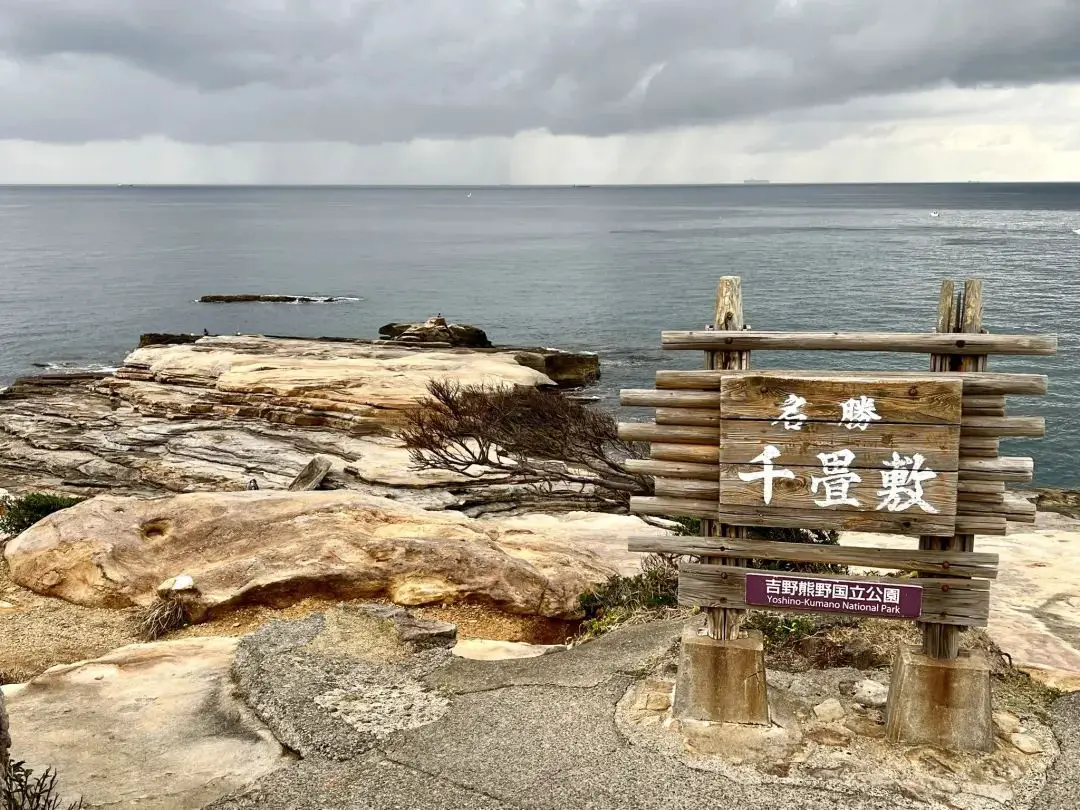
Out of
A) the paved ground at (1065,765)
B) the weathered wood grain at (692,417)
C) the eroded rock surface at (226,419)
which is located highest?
the weathered wood grain at (692,417)

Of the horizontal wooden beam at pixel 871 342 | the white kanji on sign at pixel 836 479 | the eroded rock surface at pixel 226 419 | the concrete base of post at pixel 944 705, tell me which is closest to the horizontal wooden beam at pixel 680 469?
the white kanji on sign at pixel 836 479

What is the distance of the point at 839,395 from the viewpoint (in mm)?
7152

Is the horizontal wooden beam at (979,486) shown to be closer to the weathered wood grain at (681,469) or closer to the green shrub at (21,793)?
the weathered wood grain at (681,469)

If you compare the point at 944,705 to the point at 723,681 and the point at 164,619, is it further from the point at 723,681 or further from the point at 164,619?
the point at 164,619

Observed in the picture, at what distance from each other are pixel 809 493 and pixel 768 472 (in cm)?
34

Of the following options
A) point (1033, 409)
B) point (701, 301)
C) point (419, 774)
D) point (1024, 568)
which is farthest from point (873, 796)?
point (701, 301)

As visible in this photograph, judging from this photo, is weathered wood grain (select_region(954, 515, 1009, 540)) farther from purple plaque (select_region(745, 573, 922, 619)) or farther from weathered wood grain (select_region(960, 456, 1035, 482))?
purple plaque (select_region(745, 573, 922, 619))

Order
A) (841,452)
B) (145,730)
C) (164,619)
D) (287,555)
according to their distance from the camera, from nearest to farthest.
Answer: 1. (841,452)
2. (145,730)
3. (164,619)
4. (287,555)

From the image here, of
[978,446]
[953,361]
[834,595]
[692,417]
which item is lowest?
[834,595]

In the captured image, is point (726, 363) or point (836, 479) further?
point (726, 363)

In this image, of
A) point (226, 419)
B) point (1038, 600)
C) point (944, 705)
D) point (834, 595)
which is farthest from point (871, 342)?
point (226, 419)

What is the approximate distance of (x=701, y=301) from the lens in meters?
68.4

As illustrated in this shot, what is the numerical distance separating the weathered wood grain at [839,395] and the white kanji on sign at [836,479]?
28 cm

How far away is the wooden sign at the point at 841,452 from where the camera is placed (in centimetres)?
702
